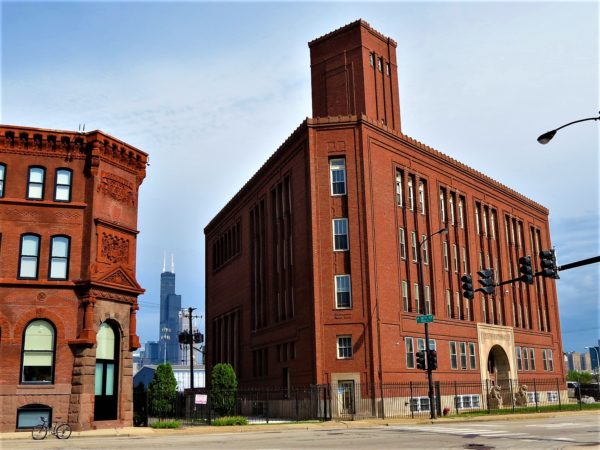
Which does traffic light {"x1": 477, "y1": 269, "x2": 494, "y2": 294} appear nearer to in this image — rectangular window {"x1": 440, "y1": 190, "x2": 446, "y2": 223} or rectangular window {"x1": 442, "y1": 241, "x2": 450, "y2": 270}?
rectangular window {"x1": 442, "y1": 241, "x2": 450, "y2": 270}

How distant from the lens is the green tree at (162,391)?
37.8 meters

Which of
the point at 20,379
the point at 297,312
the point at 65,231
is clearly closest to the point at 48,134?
the point at 65,231

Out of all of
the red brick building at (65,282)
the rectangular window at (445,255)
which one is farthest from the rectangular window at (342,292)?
the red brick building at (65,282)

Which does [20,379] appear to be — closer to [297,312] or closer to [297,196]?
[297,312]

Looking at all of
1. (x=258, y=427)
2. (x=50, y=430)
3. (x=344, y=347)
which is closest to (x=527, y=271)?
(x=258, y=427)

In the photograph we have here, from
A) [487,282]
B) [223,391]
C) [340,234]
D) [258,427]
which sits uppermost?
[340,234]

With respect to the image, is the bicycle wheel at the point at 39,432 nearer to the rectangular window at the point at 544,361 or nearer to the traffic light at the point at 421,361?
the traffic light at the point at 421,361

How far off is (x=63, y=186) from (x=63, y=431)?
13.3 m

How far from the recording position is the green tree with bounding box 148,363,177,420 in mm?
37750

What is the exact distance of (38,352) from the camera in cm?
3200

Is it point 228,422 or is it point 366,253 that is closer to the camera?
point 228,422

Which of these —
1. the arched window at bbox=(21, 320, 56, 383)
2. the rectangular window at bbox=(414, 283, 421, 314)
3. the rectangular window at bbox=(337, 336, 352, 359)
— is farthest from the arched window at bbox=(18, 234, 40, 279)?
A: the rectangular window at bbox=(414, 283, 421, 314)

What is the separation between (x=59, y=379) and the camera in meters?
31.8

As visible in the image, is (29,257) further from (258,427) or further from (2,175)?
(258,427)
